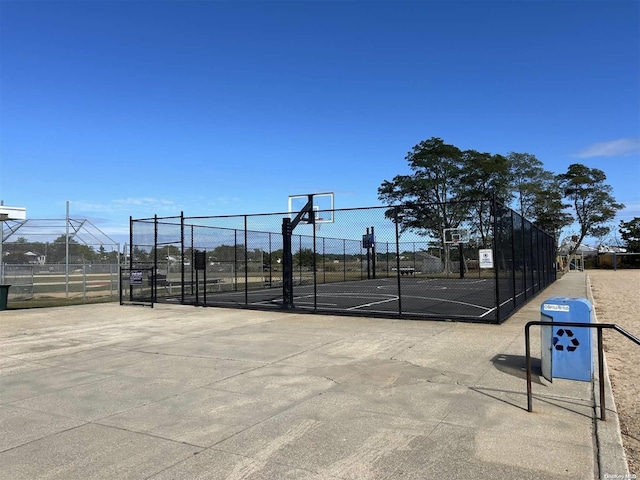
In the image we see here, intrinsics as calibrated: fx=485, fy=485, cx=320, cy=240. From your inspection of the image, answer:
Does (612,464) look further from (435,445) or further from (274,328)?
(274,328)

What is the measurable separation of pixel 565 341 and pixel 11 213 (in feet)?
53.1

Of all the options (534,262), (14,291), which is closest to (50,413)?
(14,291)

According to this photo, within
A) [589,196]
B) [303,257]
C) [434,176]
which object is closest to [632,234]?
[589,196]

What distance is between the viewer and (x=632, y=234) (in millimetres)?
73312

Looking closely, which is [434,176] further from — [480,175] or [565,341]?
[565,341]

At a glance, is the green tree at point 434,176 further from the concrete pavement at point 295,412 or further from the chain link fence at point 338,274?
the concrete pavement at point 295,412

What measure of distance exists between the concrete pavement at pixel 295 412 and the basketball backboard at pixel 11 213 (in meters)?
7.40

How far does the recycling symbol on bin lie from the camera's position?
6066 mm

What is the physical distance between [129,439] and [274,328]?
22.3 feet

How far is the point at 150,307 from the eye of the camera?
1612 centimetres

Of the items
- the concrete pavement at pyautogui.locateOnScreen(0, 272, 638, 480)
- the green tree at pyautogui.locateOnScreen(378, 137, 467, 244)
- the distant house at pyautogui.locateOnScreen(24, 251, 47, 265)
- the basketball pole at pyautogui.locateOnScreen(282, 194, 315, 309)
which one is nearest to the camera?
the concrete pavement at pyautogui.locateOnScreen(0, 272, 638, 480)

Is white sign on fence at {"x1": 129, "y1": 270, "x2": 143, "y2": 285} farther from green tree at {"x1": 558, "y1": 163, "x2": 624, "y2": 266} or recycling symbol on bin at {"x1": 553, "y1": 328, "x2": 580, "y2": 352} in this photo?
green tree at {"x1": 558, "y1": 163, "x2": 624, "y2": 266}

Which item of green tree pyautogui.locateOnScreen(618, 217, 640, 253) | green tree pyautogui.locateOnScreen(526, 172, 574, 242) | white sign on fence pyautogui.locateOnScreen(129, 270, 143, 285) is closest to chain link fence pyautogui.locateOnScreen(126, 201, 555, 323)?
white sign on fence pyautogui.locateOnScreen(129, 270, 143, 285)

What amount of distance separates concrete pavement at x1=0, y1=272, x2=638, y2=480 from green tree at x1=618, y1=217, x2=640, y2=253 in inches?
2935
